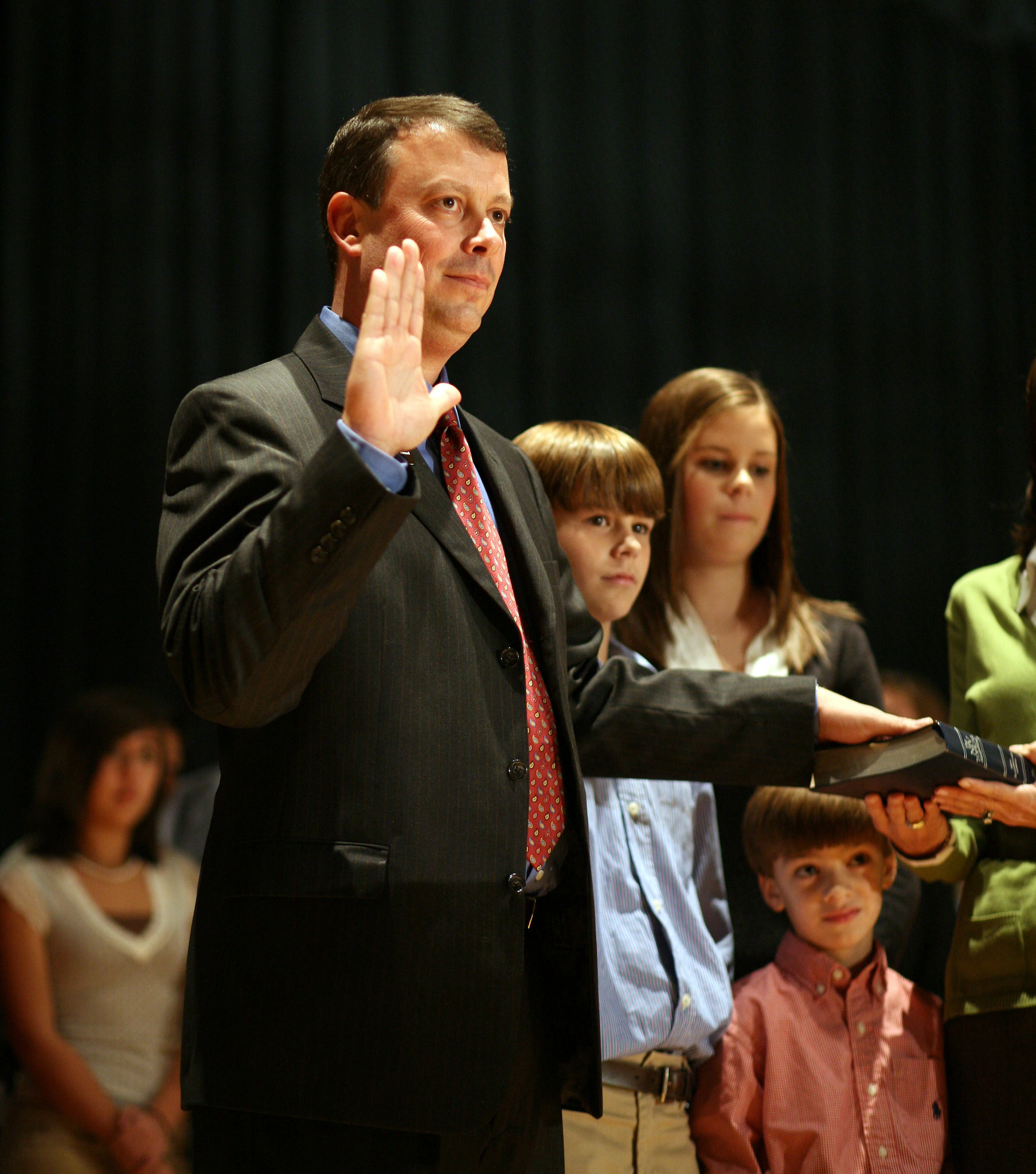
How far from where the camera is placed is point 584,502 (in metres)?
2.24

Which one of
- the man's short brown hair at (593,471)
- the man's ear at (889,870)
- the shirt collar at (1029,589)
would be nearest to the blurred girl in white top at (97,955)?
the man's short brown hair at (593,471)

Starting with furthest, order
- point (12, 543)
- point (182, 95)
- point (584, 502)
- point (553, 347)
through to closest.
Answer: point (553, 347) < point (182, 95) < point (12, 543) < point (584, 502)

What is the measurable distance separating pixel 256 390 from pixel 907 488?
325 cm

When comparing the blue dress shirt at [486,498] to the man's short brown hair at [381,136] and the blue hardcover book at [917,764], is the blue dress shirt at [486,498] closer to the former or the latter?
the man's short brown hair at [381,136]

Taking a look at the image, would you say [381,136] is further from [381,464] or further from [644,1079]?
[644,1079]

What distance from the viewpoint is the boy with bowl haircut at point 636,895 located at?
1960 millimetres

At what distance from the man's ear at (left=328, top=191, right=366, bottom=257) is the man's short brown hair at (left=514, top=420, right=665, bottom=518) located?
0.73 meters

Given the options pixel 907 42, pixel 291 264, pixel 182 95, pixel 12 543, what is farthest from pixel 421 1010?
pixel 907 42

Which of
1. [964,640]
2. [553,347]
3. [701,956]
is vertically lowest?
[701,956]

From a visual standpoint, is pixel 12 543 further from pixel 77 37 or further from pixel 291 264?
pixel 77 37

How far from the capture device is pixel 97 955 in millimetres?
2898

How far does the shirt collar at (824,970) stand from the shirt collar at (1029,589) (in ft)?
1.98

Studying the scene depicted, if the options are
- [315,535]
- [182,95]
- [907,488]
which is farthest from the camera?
[907,488]

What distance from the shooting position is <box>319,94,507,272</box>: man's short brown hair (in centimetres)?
154
